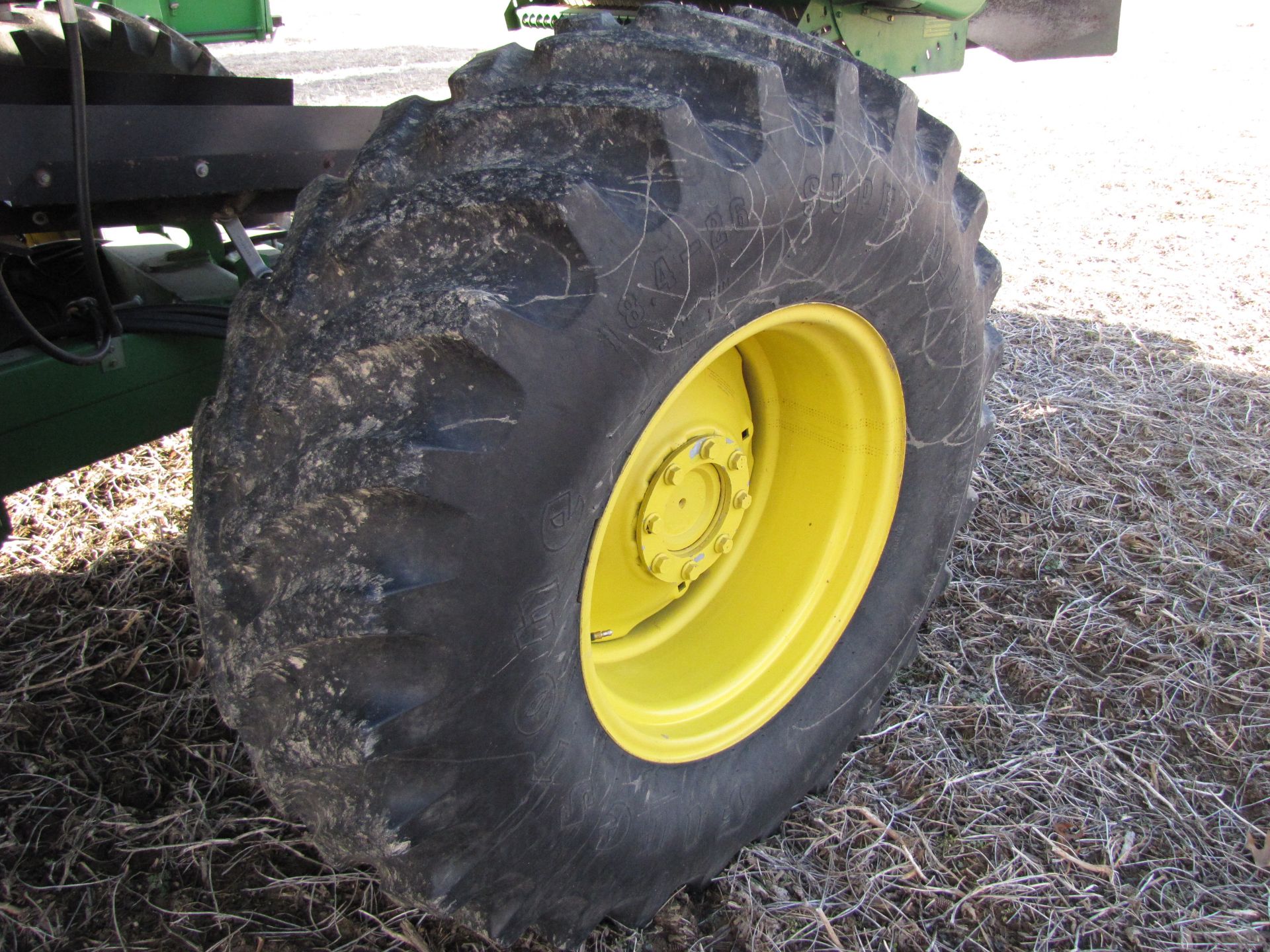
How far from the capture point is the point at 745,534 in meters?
1.83

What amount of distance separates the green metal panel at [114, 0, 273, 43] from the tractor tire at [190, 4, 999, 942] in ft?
6.04

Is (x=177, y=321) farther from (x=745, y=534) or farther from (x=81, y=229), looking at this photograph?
(x=745, y=534)

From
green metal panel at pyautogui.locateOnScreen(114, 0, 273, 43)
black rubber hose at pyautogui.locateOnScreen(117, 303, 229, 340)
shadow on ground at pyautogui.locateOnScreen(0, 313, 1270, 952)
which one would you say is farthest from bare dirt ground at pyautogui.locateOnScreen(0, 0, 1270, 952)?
green metal panel at pyautogui.locateOnScreen(114, 0, 273, 43)

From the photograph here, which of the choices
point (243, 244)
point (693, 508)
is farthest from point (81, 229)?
point (693, 508)

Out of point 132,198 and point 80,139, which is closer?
point 80,139

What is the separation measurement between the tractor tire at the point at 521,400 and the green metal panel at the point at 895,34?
90cm

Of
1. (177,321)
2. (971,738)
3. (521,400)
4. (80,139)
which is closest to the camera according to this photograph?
(521,400)

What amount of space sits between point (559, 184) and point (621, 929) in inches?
46.7

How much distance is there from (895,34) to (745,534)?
1.47 meters

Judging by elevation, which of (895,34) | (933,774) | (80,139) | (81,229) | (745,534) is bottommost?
(933,774)

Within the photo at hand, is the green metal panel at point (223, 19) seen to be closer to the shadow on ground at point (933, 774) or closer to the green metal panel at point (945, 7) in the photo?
the shadow on ground at point (933, 774)

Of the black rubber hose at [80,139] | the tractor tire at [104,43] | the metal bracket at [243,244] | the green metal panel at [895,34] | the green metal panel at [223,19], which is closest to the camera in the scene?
the black rubber hose at [80,139]

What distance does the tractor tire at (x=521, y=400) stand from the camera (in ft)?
3.42

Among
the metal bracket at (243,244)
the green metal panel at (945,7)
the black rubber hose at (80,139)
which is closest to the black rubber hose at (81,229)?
the black rubber hose at (80,139)
